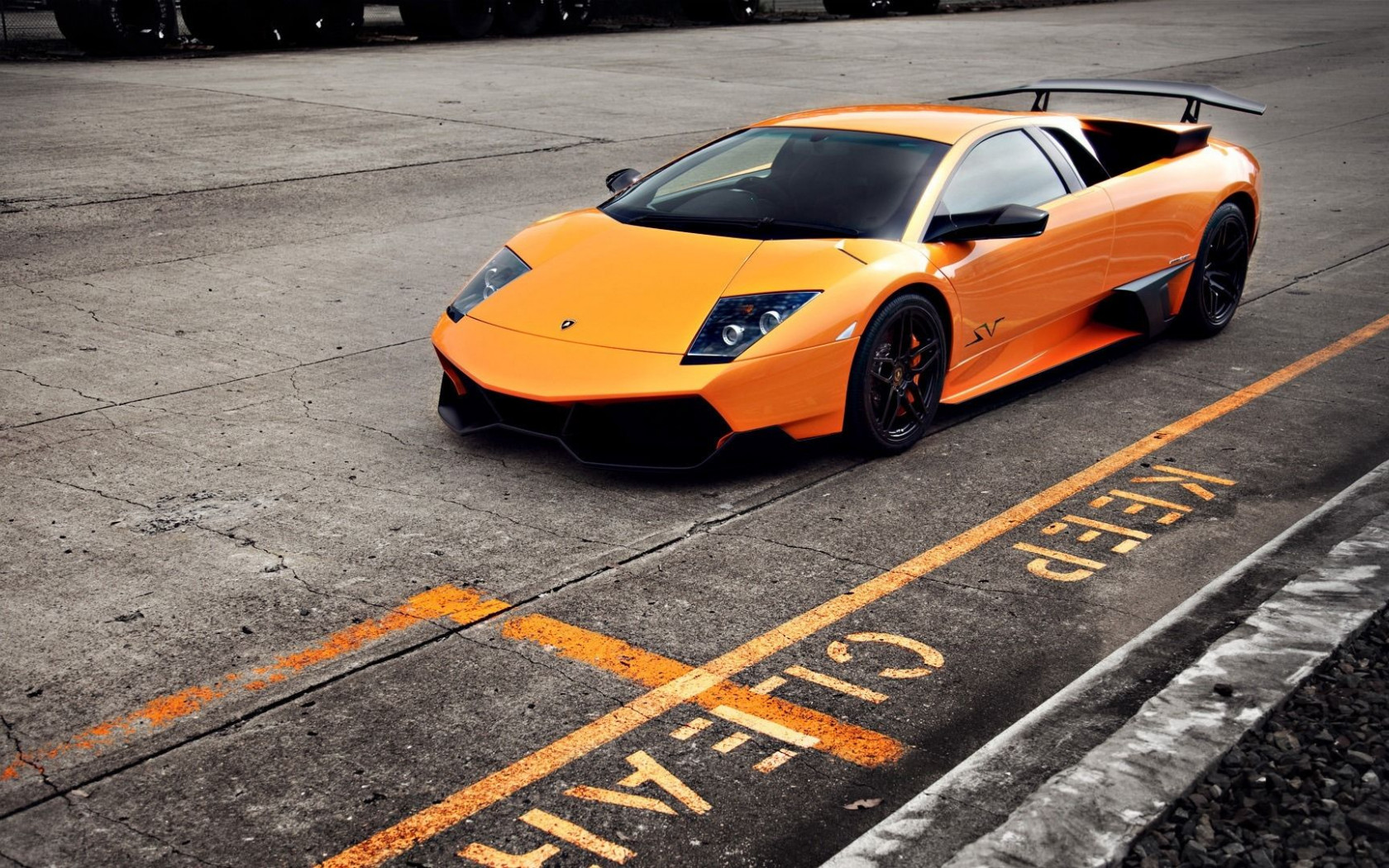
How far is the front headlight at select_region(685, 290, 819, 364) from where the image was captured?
5.54m

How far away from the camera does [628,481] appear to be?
5773 millimetres

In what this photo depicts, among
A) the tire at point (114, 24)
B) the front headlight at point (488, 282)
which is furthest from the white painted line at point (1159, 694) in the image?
the tire at point (114, 24)

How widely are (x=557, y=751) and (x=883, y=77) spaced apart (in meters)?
19.3

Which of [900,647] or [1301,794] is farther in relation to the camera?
[900,647]

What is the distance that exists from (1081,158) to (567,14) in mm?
22553

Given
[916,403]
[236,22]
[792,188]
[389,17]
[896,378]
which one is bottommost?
[916,403]

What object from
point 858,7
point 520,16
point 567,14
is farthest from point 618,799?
point 858,7

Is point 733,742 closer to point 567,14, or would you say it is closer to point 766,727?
point 766,727

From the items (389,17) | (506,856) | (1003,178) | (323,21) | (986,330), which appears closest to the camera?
(506,856)

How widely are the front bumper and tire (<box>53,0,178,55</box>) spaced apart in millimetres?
18805

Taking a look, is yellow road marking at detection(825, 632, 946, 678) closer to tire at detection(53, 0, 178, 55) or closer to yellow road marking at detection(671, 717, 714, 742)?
yellow road marking at detection(671, 717, 714, 742)

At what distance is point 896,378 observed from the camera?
6.05m

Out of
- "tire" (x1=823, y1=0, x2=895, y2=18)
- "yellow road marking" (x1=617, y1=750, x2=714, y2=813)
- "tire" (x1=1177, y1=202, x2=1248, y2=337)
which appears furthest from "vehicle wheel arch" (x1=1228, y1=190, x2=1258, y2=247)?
"tire" (x1=823, y1=0, x2=895, y2=18)

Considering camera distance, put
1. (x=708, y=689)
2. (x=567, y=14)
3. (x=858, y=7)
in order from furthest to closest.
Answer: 1. (x=858, y=7)
2. (x=567, y=14)
3. (x=708, y=689)
